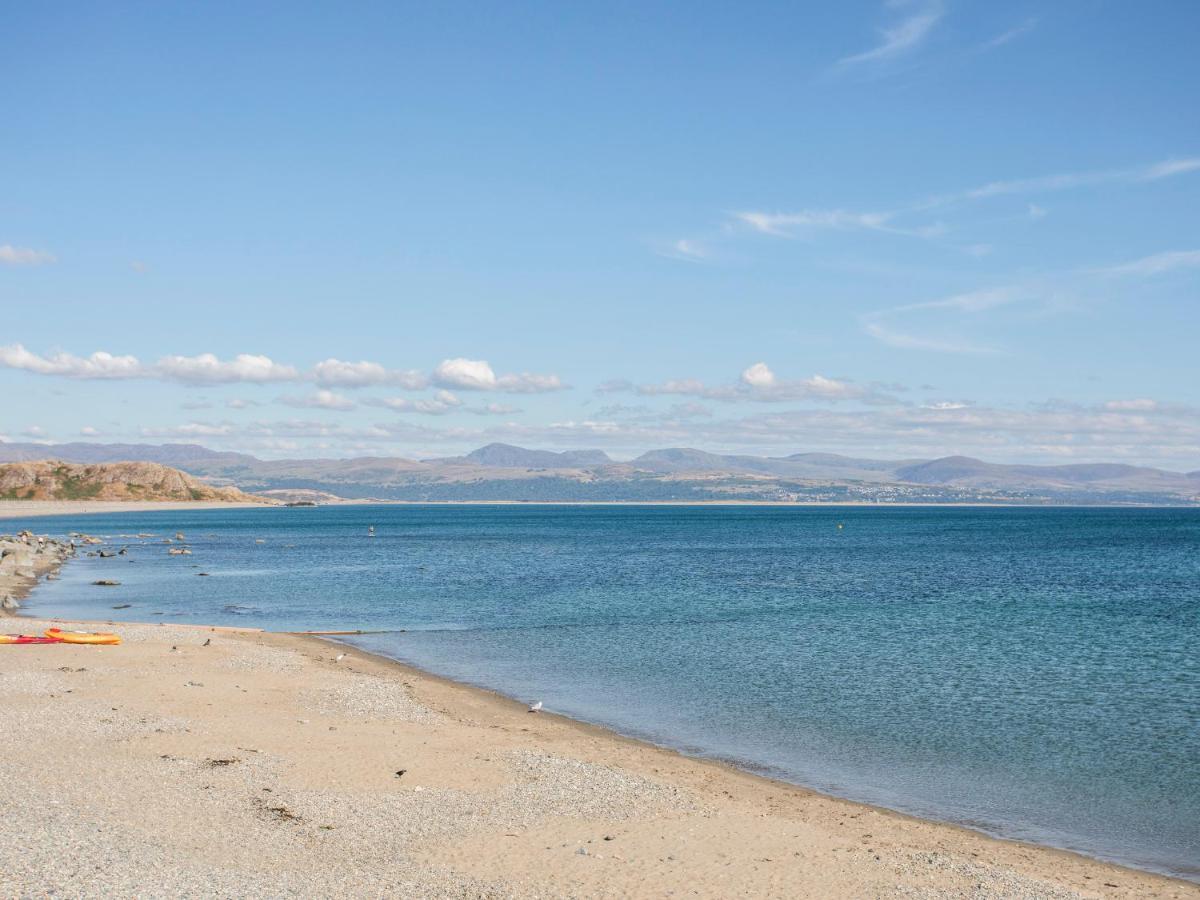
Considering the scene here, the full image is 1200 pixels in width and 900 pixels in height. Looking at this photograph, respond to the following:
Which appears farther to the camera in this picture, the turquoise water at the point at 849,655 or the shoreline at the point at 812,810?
the turquoise water at the point at 849,655

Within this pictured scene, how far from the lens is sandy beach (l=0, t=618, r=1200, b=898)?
15961mm

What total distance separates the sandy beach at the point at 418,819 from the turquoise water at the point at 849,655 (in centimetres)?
281

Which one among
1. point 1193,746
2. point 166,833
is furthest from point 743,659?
point 166,833

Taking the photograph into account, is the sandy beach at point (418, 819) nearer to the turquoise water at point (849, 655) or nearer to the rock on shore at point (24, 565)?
the turquoise water at point (849, 655)

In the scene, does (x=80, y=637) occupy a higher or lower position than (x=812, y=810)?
lower

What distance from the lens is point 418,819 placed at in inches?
758

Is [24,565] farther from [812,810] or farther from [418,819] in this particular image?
[812,810]

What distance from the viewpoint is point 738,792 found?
23.0 metres

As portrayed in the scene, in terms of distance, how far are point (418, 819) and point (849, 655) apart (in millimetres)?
28007

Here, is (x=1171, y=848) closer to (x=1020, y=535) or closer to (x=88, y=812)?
(x=88, y=812)

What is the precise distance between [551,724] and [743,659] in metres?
14.2

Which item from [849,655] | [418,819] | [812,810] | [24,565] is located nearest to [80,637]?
[418,819]

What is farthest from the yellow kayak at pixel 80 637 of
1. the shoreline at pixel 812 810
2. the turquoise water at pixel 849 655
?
the turquoise water at pixel 849 655

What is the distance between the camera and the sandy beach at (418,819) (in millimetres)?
15961
